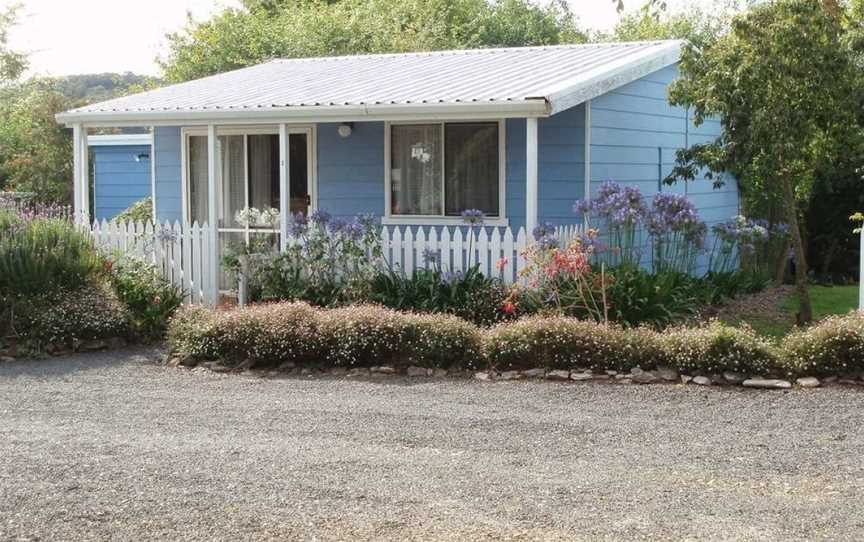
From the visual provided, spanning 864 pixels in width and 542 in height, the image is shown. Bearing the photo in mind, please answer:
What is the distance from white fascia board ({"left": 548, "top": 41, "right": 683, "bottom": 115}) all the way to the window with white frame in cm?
150

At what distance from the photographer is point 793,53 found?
473 inches

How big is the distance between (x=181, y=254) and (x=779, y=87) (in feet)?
22.6

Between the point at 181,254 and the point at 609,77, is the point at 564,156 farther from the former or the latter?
the point at 181,254

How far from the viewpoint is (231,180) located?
629 inches

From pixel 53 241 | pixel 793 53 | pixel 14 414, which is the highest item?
pixel 793 53

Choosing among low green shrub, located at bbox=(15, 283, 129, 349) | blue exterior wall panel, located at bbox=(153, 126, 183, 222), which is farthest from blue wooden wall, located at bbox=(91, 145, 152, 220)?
low green shrub, located at bbox=(15, 283, 129, 349)

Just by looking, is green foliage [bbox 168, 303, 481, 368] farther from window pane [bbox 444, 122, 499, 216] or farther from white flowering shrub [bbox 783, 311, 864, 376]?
window pane [bbox 444, 122, 499, 216]

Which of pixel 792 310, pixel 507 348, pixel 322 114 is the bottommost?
pixel 792 310

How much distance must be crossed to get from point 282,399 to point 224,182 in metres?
7.40

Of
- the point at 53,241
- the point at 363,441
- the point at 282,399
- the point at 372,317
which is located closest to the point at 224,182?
the point at 53,241

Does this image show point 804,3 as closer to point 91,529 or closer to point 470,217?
point 470,217

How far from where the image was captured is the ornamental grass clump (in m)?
9.76

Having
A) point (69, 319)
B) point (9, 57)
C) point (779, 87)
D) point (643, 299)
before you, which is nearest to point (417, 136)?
point (643, 299)

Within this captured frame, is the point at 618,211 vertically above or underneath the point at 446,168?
underneath
